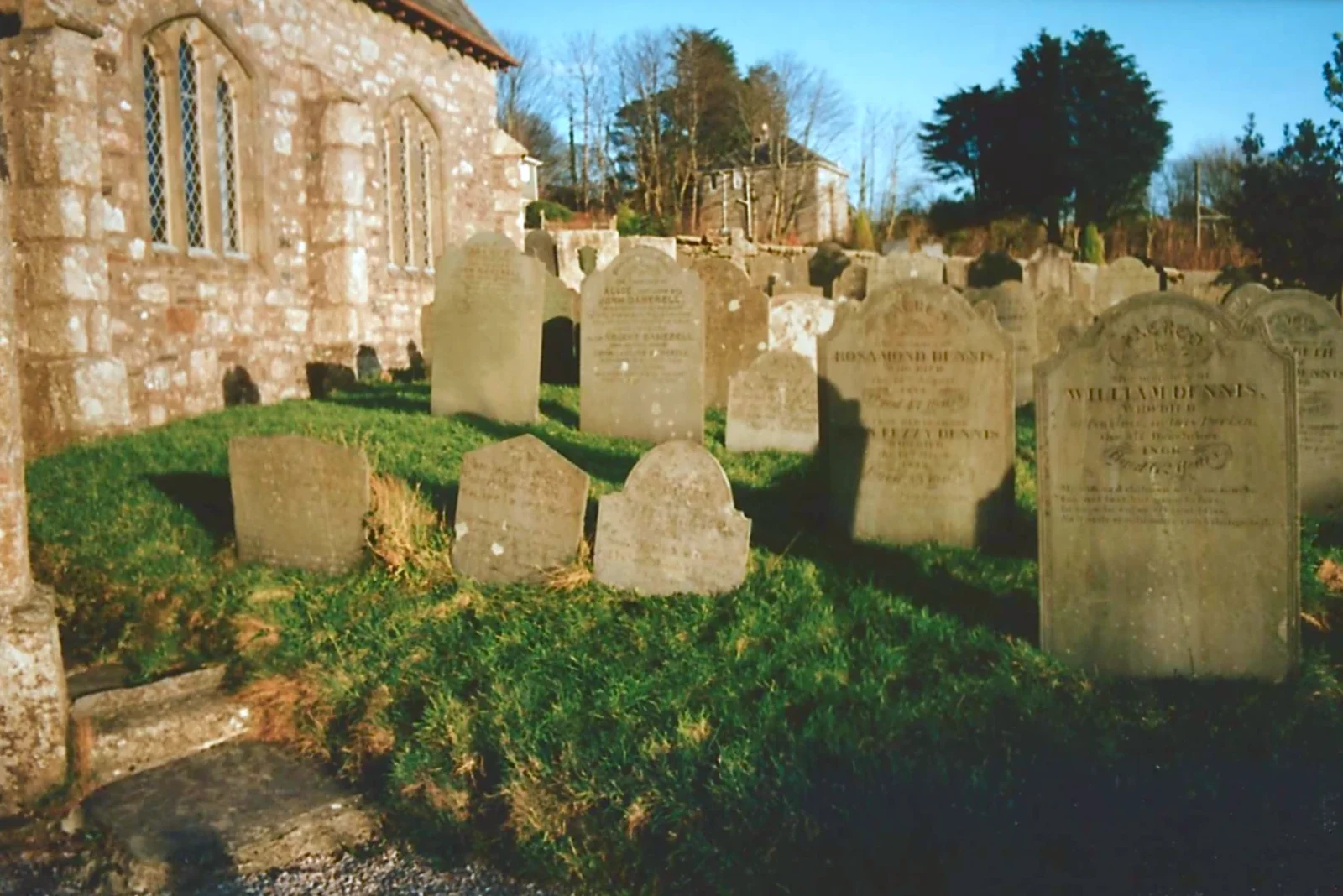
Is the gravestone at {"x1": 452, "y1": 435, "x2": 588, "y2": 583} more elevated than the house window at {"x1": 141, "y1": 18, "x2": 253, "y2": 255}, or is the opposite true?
the house window at {"x1": 141, "y1": 18, "x2": 253, "y2": 255}

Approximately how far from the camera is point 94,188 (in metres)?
9.80

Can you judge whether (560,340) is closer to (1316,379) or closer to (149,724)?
(1316,379)

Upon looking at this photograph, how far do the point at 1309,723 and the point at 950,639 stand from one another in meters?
1.40

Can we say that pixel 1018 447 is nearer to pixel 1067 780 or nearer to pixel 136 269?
pixel 1067 780

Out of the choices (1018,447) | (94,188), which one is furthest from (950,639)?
(94,188)

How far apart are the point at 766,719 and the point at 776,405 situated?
522cm

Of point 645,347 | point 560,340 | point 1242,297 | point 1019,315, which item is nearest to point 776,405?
point 645,347

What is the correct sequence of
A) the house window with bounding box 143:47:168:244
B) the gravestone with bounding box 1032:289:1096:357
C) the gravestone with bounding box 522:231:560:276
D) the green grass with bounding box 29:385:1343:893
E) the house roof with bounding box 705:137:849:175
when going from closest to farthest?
the green grass with bounding box 29:385:1343:893 < the house window with bounding box 143:47:168:244 < the gravestone with bounding box 1032:289:1096:357 < the gravestone with bounding box 522:231:560:276 < the house roof with bounding box 705:137:849:175

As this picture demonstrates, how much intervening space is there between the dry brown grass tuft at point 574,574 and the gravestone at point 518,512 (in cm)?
4

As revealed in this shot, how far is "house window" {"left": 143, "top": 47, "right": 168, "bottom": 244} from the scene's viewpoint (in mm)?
11250

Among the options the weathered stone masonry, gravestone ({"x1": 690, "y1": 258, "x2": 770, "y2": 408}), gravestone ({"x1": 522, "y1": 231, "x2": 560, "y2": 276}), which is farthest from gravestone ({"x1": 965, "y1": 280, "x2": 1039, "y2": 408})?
gravestone ({"x1": 522, "y1": 231, "x2": 560, "y2": 276})

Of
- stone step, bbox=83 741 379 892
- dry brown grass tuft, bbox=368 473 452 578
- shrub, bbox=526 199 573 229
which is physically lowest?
stone step, bbox=83 741 379 892

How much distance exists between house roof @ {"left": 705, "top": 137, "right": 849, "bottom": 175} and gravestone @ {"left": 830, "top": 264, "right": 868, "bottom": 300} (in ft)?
73.1

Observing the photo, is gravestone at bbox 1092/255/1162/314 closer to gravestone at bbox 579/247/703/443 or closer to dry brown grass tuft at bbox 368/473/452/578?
gravestone at bbox 579/247/703/443
